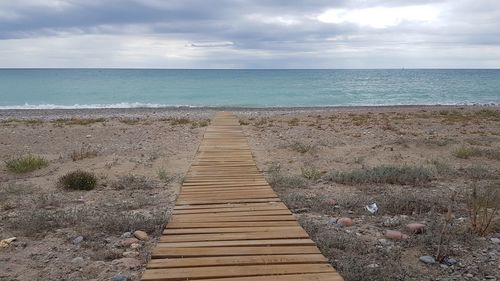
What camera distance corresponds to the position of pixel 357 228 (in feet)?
19.7

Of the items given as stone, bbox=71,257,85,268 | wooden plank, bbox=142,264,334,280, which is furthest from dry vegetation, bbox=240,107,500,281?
stone, bbox=71,257,85,268

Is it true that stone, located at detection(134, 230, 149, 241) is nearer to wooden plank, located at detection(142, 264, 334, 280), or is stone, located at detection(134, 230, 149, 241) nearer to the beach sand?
the beach sand

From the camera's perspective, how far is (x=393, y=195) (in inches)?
294

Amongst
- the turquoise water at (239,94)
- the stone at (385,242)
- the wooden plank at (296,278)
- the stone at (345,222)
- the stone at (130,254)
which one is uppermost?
the wooden plank at (296,278)

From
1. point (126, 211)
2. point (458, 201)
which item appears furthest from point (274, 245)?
point (458, 201)

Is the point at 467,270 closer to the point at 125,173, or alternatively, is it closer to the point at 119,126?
the point at 125,173

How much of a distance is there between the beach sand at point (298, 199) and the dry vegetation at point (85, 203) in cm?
2

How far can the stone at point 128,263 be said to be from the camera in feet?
15.7

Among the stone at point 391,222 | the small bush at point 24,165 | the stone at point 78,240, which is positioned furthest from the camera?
the small bush at point 24,165

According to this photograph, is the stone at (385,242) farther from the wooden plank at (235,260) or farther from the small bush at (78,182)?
the small bush at (78,182)

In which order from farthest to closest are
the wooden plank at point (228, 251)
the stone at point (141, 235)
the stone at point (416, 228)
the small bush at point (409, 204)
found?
the small bush at point (409, 204), the stone at point (416, 228), the stone at point (141, 235), the wooden plank at point (228, 251)

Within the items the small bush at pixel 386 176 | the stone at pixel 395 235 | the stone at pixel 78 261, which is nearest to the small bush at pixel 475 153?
the small bush at pixel 386 176

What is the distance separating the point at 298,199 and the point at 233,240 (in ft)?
9.38

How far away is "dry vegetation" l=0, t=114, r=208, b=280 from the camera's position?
491 cm
